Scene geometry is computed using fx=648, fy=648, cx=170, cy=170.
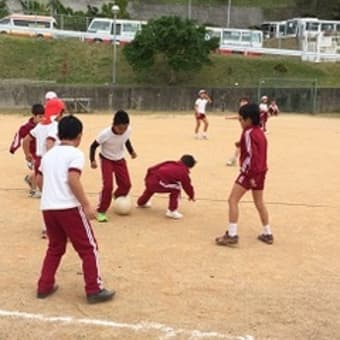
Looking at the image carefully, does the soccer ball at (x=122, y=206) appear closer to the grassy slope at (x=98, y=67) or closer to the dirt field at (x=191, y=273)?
the dirt field at (x=191, y=273)

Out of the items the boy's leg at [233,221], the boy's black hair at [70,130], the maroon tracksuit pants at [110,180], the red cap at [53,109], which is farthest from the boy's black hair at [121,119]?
the boy's black hair at [70,130]

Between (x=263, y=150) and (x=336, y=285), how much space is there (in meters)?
1.79

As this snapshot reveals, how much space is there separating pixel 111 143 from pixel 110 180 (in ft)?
1.51

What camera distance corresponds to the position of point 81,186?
5.16 metres

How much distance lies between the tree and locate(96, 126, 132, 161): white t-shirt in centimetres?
2965

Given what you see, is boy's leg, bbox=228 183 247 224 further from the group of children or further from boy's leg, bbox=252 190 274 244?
boy's leg, bbox=252 190 274 244

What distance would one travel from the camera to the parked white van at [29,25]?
43.8 m

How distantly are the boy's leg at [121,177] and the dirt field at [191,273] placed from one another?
0.39 metres

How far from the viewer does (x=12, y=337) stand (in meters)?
4.50

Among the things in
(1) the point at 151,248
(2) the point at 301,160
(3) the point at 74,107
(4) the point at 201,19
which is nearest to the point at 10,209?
(1) the point at 151,248

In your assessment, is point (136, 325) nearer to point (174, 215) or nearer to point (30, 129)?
point (174, 215)

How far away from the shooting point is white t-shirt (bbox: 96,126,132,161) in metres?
8.02

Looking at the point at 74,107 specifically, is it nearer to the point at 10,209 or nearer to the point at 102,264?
the point at 10,209

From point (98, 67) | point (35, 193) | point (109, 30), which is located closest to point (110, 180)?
point (35, 193)
